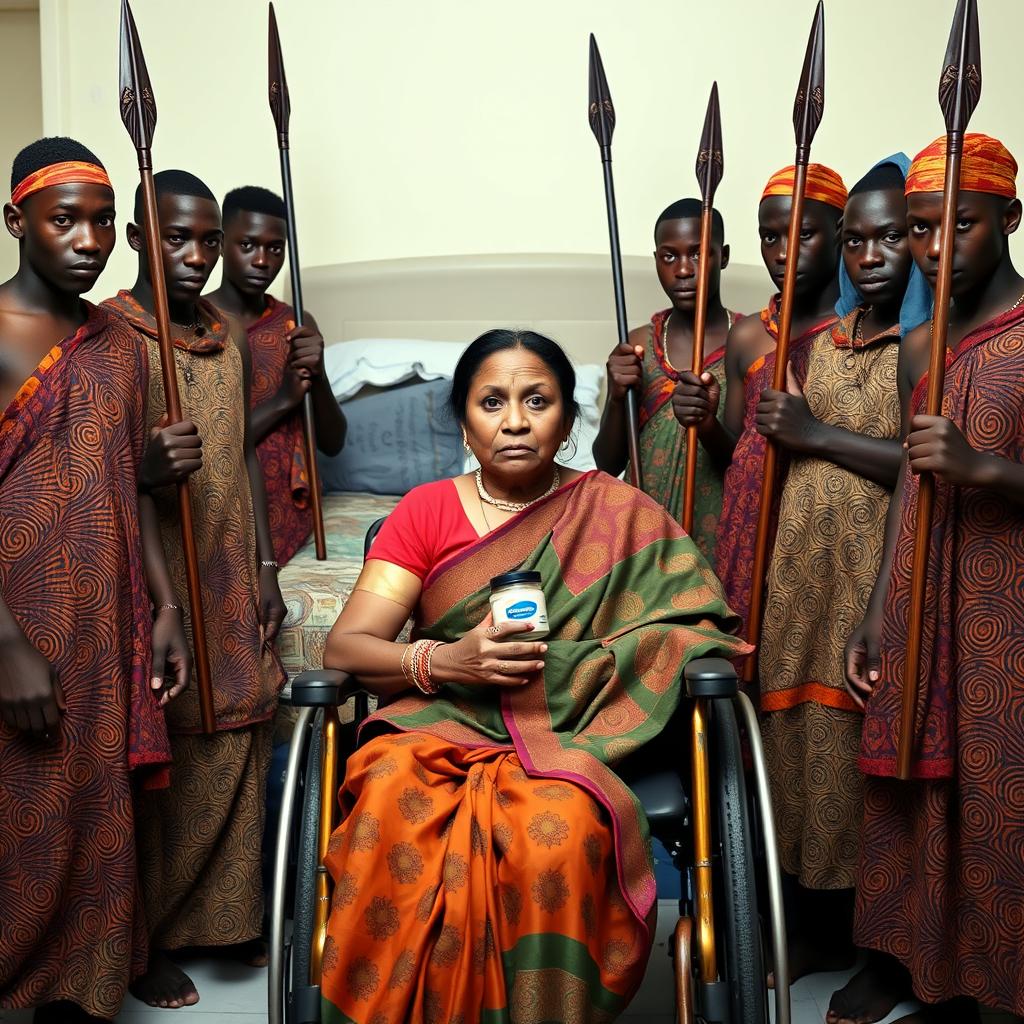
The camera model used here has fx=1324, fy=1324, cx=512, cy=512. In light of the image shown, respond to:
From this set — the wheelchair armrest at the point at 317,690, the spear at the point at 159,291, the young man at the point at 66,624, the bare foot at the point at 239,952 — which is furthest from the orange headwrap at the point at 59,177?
the bare foot at the point at 239,952

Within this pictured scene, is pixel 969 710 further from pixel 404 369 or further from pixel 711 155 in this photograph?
pixel 404 369

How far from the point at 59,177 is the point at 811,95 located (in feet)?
4.72

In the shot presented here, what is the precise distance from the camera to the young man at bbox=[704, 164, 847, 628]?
277cm

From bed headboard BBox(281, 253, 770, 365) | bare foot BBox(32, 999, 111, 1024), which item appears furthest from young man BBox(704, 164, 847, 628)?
bed headboard BBox(281, 253, 770, 365)

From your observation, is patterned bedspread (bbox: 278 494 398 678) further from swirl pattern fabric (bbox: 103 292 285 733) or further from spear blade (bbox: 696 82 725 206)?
spear blade (bbox: 696 82 725 206)

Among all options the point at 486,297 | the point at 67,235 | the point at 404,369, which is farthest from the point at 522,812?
the point at 486,297

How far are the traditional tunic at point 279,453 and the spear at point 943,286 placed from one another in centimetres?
178

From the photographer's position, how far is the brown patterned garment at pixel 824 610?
2.51 metres

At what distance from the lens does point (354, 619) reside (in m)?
2.21

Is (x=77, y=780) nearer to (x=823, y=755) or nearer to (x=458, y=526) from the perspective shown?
(x=458, y=526)

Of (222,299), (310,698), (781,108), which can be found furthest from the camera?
(781,108)

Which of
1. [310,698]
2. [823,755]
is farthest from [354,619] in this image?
[823,755]

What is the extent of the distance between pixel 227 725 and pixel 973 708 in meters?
A: 1.39

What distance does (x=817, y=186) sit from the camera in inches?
114
